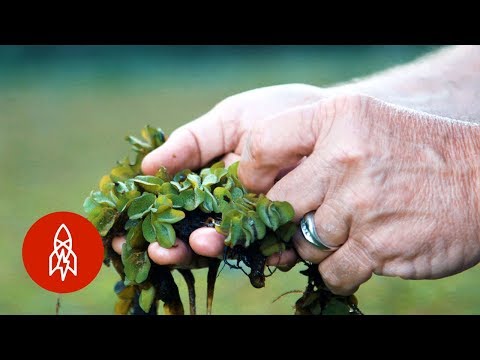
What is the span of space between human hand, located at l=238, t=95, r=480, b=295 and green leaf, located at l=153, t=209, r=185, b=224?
1.38ft

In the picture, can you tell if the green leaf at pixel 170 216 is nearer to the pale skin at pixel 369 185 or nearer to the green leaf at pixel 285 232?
the pale skin at pixel 369 185

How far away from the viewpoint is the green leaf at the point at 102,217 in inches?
91.6

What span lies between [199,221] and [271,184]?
1.28ft

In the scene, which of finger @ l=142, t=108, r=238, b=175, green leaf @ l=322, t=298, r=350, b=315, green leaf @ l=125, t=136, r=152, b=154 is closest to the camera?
green leaf @ l=322, t=298, r=350, b=315

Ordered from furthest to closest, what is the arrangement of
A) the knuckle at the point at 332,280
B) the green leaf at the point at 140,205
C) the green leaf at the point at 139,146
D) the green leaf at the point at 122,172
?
the green leaf at the point at 139,146 < the green leaf at the point at 122,172 < the knuckle at the point at 332,280 < the green leaf at the point at 140,205

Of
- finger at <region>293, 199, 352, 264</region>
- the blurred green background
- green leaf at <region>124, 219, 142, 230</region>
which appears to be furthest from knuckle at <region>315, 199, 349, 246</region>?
green leaf at <region>124, 219, 142, 230</region>

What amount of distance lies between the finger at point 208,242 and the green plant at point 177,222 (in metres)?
0.03

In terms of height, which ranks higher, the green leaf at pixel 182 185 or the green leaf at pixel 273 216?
the green leaf at pixel 182 185

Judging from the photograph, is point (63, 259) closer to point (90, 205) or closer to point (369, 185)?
point (90, 205)

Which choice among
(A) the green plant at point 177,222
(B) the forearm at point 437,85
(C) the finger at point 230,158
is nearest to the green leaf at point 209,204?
(A) the green plant at point 177,222

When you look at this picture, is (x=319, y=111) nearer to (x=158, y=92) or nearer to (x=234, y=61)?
(x=158, y=92)

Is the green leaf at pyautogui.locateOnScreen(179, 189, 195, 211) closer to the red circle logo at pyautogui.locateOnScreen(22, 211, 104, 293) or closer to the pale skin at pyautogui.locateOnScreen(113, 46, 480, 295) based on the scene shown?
the pale skin at pyautogui.locateOnScreen(113, 46, 480, 295)

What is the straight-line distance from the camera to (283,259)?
2.47 metres

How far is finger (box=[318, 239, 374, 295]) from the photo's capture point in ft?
8.09
